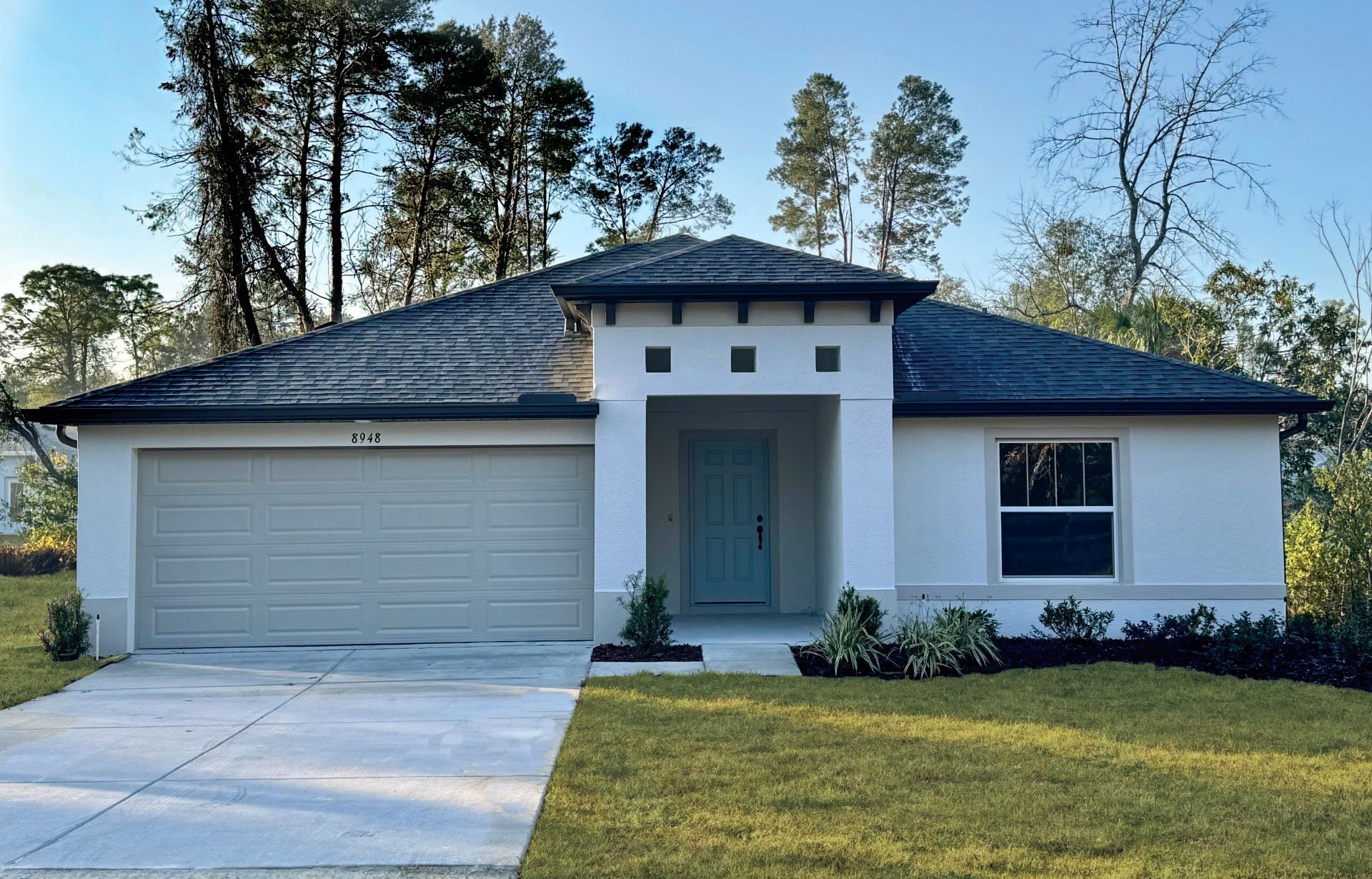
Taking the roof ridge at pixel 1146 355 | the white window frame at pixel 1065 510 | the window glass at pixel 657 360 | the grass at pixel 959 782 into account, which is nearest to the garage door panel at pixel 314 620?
the grass at pixel 959 782

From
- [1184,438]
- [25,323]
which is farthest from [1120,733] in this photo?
[25,323]

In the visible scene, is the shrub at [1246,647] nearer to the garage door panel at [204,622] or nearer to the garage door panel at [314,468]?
the garage door panel at [314,468]

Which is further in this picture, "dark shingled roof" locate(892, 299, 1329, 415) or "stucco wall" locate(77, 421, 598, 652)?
"dark shingled roof" locate(892, 299, 1329, 415)

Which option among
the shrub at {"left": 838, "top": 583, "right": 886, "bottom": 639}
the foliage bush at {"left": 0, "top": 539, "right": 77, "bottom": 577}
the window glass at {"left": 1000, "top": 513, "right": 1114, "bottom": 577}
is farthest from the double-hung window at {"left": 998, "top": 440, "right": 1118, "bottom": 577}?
the foliage bush at {"left": 0, "top": 539, "right": 77, "bottom": 577}

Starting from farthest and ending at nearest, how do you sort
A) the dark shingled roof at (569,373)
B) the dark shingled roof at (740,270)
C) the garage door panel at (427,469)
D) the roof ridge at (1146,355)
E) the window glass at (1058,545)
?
the roof ridge at (1146,355) → the window glass at (1058,545) → the garage door panel at (427,469) → the dark shingled roof at (569,373) → the dark shingled roof at (740,270)

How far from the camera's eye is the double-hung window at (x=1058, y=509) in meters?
11.5

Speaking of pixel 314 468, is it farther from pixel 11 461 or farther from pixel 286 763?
pixel 11 461

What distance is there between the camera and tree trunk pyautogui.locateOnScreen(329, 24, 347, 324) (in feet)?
74.2

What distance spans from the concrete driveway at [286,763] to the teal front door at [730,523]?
314 centimetres

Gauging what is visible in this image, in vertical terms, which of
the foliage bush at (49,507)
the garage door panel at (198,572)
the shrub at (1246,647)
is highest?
the foliage bush at (49,507)

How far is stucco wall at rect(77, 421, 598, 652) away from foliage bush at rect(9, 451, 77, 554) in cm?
1346

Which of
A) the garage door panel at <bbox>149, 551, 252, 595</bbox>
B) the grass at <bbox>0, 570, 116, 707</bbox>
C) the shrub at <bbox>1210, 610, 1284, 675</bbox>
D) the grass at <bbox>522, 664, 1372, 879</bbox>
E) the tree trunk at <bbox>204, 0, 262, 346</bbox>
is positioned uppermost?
the tree trunk at <bbox>204, 0, 262, 346</bbox>

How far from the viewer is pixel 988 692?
850cm

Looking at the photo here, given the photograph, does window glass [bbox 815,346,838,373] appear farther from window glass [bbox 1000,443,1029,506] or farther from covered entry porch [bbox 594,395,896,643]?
window glass [bbox 1000,443,1029,506]
